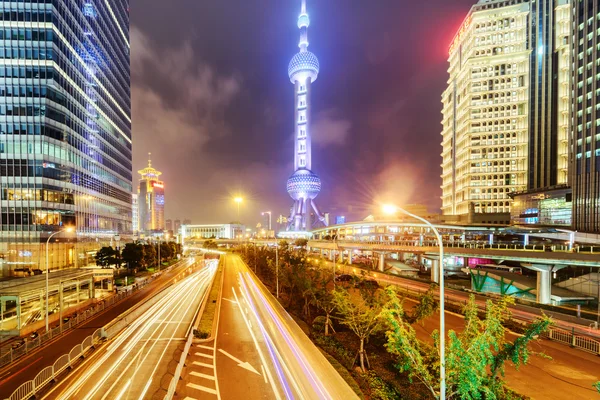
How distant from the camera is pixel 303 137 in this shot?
181 m

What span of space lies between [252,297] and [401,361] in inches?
1130

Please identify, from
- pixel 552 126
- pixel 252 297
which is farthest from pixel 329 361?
pixel 552 126

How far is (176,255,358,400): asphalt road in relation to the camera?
1554 centimetres

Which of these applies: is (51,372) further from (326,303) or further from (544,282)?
(544,282)

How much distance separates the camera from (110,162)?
276ft

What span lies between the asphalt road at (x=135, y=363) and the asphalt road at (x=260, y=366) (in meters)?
1.65

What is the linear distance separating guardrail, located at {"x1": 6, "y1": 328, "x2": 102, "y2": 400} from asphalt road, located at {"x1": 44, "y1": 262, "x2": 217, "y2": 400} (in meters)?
0.68

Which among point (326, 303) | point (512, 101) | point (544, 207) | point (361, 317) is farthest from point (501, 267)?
point (512, 101)

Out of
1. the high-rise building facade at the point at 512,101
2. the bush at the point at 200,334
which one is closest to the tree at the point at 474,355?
the bush at the point at 200,334

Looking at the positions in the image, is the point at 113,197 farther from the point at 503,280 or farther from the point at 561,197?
the point at 561,197

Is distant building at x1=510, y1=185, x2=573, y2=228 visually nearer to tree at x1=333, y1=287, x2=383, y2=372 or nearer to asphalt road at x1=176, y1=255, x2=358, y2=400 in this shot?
tree at x1=333, y1=287, x2=383, y2=372

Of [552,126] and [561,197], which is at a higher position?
[552,126]

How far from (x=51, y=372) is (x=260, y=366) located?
11837mm

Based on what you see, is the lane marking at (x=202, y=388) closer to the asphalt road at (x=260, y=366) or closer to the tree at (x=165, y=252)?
the asphalt road at (x=260, y=366)
